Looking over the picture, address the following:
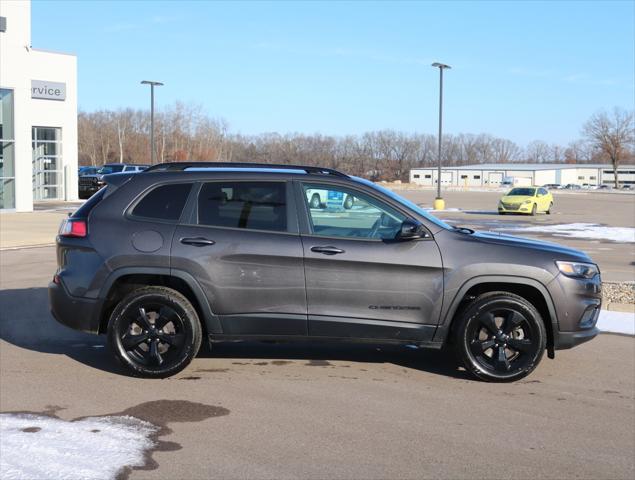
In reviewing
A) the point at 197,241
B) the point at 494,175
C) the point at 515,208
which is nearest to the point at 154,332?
the point at 197,241

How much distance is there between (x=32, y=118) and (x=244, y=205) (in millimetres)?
32908

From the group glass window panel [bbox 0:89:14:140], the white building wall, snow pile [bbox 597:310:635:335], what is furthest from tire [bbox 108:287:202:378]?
the white building wall

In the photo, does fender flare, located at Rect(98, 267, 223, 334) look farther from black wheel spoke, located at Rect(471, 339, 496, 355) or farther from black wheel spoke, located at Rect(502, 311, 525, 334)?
black wheel spoke, located at Rect(502, 311, 525, 334)

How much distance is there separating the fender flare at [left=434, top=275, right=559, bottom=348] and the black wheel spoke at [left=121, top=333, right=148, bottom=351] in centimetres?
241

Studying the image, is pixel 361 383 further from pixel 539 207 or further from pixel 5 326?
pixel 539 207

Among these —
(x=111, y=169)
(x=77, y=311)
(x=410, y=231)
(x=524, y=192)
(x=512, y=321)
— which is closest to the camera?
(x=410, y=231)

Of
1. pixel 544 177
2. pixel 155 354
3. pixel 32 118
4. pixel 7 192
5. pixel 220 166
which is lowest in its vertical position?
pixel 155 354

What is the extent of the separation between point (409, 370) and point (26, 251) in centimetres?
1275

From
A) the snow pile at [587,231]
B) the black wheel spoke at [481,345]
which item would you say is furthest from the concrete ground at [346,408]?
the snow pile at [587,231]

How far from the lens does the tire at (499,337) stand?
21.0ft

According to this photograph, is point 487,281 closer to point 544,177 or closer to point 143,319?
point 143,319

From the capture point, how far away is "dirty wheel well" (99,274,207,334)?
21.4 feet

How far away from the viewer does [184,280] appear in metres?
6.42

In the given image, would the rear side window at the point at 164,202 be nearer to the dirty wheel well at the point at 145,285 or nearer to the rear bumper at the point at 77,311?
the dirty wheel well at the point at 145,285
